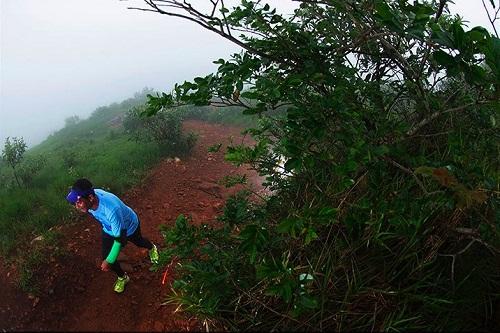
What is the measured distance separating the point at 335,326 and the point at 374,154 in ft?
4.90

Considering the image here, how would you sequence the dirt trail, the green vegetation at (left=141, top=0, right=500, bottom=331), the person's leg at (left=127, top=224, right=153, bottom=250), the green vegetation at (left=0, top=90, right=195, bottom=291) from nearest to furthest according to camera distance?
the green vegetation at (left=141, top=0, right=500, bottom=331), the dirt trail, the person's leg at (left=127, top=224, right=153, bottom=250), the green vegetation at (left=0, top=90, right=195, bottom=291)

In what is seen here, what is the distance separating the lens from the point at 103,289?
4855 millimetres

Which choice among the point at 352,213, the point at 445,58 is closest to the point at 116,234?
the point at 352,213

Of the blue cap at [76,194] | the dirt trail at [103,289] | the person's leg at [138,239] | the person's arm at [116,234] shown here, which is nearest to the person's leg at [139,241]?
the person's leg at [138,239]

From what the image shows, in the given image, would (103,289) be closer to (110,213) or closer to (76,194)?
(110,213)

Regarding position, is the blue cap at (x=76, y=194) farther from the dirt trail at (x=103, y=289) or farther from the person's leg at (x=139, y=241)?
the dirt trail at (x=103, y=289)

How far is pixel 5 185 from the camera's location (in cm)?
880

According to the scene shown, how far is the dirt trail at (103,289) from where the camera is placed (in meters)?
3.76

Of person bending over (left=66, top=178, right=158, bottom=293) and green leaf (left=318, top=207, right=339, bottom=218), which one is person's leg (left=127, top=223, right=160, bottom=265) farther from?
green leaf (left=318, top=207, right=339, bottom=218)

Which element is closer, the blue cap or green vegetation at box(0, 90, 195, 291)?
the blue cap

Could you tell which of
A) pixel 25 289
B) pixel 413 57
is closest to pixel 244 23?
pixel 413 57

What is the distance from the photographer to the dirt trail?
3764 mm

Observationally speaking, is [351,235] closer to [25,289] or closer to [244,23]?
[244,23]

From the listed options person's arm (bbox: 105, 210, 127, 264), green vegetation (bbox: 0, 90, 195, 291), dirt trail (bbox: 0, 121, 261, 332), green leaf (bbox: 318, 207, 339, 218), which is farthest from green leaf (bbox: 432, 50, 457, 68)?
green vegetation (bbox: 0, 90, 195, 291)
